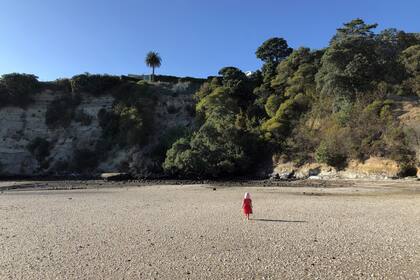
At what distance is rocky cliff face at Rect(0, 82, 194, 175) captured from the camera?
179ft

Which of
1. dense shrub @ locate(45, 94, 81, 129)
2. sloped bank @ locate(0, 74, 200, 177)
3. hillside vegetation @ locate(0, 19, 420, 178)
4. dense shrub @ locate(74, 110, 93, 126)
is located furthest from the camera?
dense shrub @ locate(45, 94, 81, 129)

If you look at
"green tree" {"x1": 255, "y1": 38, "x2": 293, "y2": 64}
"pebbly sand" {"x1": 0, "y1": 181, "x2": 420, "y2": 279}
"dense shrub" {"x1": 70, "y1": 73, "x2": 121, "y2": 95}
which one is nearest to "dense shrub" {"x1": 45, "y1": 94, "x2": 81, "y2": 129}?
"dense shrub" {"x1": 70, "y1": 73, "x2": 121, "y2": 95}

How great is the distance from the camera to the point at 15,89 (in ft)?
206

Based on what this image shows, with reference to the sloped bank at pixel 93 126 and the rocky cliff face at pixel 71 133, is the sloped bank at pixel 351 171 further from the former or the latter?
the rocky cliff face at pixel 71 133

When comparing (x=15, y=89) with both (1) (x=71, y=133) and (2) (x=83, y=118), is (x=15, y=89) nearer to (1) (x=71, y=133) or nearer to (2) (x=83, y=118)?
(2) (x=83, y=118)

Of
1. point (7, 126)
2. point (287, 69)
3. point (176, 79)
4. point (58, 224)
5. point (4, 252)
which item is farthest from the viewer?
point (176, 79)

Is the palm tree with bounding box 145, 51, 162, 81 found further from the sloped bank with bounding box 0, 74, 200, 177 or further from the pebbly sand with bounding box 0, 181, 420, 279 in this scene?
the pebbly sand with bounding box 0, 181, 420, 279

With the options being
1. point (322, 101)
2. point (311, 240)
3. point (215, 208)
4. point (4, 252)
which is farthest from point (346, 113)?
point (4, 252)

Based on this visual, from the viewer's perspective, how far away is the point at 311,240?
10.7 m

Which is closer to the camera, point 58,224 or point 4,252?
point 4,252

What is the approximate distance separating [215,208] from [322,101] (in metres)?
32.0

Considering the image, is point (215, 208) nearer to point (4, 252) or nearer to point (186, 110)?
point (4, 252)

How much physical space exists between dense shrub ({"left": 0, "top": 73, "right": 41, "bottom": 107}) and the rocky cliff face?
1.07 m

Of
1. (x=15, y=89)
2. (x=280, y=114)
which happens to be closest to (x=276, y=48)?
(x=280, y=114)
